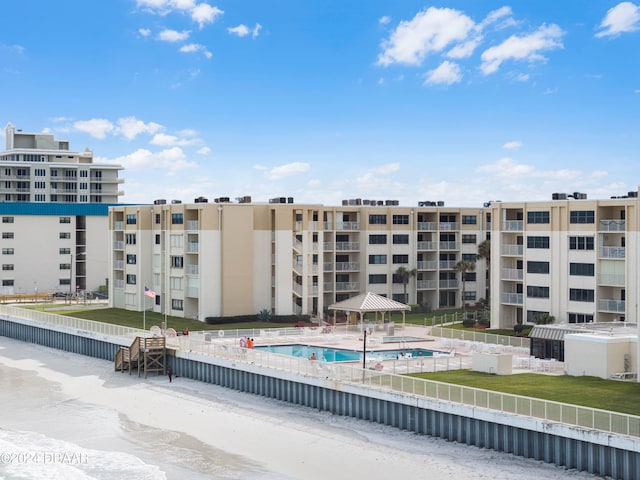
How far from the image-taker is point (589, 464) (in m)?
34.3

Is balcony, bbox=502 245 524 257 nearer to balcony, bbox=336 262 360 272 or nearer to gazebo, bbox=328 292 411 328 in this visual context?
gazebo, bbox=328 292 411 328

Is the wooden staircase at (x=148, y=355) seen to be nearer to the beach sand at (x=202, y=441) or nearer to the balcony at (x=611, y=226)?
the beach sand at (x=202, y=441)

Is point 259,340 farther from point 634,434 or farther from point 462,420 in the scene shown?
point 634,434

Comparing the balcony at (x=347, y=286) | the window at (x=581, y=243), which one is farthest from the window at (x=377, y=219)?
the window at (x=581, y=243)

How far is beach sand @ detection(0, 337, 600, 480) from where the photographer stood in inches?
1453

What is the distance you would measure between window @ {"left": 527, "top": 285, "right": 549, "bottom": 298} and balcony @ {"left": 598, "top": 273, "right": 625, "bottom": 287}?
5124 millimetres

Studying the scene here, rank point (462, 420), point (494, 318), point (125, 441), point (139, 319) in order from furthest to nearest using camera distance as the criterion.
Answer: point (139, 319), point (494, 318), point (125, 441), point (462, 420)

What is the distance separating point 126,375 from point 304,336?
574 inches

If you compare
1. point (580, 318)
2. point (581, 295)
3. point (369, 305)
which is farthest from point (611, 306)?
point (369, 305)

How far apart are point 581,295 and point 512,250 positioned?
27.3 feet

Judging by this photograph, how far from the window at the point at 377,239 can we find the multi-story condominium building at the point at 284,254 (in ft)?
0.35

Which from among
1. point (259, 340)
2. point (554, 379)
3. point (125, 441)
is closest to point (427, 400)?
point (554, 379)

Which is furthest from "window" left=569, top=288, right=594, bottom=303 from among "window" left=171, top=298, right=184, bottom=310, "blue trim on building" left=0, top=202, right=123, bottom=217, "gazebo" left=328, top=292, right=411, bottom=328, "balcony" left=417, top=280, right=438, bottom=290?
"blue trim on building" left=0, top=202, right=123, bottom=217

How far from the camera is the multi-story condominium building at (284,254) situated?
257 feet
